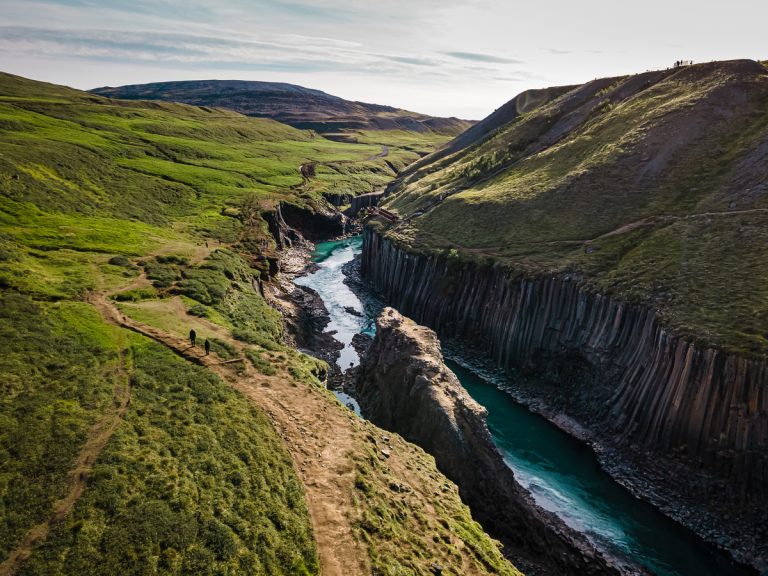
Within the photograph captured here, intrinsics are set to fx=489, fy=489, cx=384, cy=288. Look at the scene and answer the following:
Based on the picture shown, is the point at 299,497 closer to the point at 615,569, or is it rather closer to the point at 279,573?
the point at 279,573

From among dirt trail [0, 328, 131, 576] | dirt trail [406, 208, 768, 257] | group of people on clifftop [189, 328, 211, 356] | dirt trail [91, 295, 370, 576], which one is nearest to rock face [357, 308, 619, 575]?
dirt trail [91, 295, 370, 576]

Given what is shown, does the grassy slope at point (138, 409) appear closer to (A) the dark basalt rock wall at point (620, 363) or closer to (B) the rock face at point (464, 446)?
(B) the rock face at point (464, 446)

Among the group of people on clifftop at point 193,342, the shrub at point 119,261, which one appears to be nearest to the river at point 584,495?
the group of people on clifftop at point 193,342

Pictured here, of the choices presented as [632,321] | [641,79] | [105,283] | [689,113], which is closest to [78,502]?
[105,283]

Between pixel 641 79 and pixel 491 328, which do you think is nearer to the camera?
pixel 491 328

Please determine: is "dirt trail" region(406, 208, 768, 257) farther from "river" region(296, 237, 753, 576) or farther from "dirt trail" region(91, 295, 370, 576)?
"dirt trail" region(91, 295, 370, 576)
